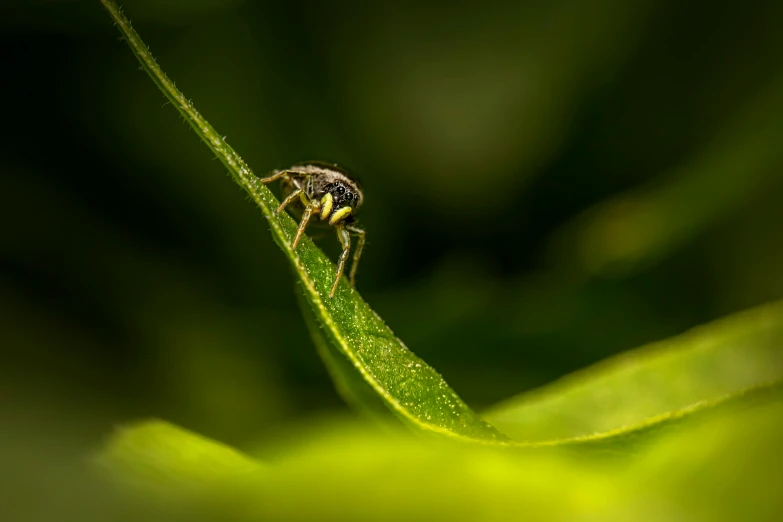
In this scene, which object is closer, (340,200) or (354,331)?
(354,331)

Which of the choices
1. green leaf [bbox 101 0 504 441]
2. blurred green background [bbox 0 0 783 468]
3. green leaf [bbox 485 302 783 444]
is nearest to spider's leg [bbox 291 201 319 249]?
green leaf [bbox 101 0 504 441]

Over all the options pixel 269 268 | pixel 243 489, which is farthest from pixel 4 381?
pixel 269 268

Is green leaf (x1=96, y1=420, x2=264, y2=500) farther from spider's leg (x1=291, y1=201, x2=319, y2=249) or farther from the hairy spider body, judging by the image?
the hairy spider body

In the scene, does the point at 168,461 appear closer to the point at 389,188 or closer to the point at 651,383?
the point at 651,383

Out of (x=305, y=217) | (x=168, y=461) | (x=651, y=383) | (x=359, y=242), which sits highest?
(x=359, y=242)

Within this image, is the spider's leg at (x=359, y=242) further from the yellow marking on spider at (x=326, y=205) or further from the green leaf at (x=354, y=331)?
the green leaf at (x=354, y=331)

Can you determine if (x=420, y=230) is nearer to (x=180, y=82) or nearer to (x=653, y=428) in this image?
(x=180, y=82)

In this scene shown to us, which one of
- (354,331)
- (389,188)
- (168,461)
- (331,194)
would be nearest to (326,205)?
(331,194)

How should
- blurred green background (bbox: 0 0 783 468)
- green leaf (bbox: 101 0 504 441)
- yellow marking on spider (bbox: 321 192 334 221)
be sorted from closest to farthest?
green leaf (bbox: 101 0 504 441) → blurred green background (bbox: 0 0 783 468) → yellow marking on spider (bbox: 321 192 334 221)
